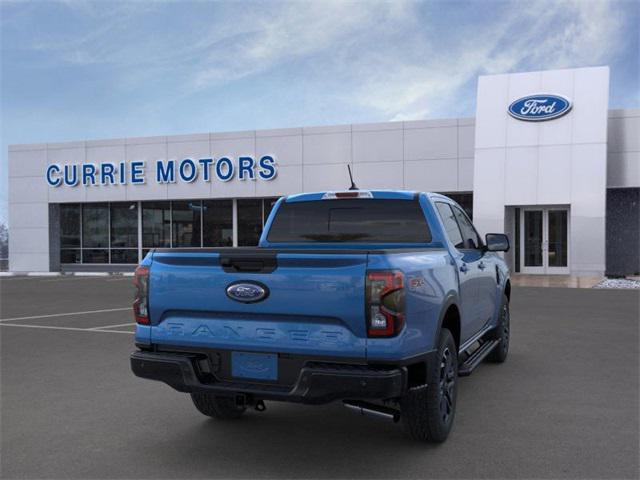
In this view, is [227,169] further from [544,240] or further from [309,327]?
[309,327]

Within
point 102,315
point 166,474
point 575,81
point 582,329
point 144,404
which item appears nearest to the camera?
point 166,474

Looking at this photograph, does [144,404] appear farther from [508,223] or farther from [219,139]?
[219,139]

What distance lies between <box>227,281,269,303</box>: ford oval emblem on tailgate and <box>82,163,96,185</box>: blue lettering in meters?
26.2

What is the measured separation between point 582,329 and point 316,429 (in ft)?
21.8

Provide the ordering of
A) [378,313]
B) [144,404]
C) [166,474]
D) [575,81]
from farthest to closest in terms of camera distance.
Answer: [575,81] → [144,404] → [166,474] → [378,313]

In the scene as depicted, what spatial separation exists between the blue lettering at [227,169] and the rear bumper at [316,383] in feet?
73.8

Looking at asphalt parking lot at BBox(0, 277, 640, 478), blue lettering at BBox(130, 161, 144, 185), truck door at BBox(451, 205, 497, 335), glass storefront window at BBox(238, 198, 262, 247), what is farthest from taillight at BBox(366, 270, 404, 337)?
blue lettering at BBox(130, 161, 144, 185)

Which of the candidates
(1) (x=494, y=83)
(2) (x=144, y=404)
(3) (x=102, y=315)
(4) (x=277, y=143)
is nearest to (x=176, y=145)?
(4) (x=277, y=143)

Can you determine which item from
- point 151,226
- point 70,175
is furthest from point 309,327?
point 70,175

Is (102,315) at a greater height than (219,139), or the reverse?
(219,139)

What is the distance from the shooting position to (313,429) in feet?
16.2

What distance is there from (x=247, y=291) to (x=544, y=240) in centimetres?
2076

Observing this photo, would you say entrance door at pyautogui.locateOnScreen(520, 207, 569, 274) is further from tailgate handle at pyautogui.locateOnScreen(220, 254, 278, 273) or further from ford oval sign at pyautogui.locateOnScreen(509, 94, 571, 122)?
tailgate handle at pyautogui.locateOnScreen(220, 254, 278, 273)

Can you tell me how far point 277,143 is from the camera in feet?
84.4
